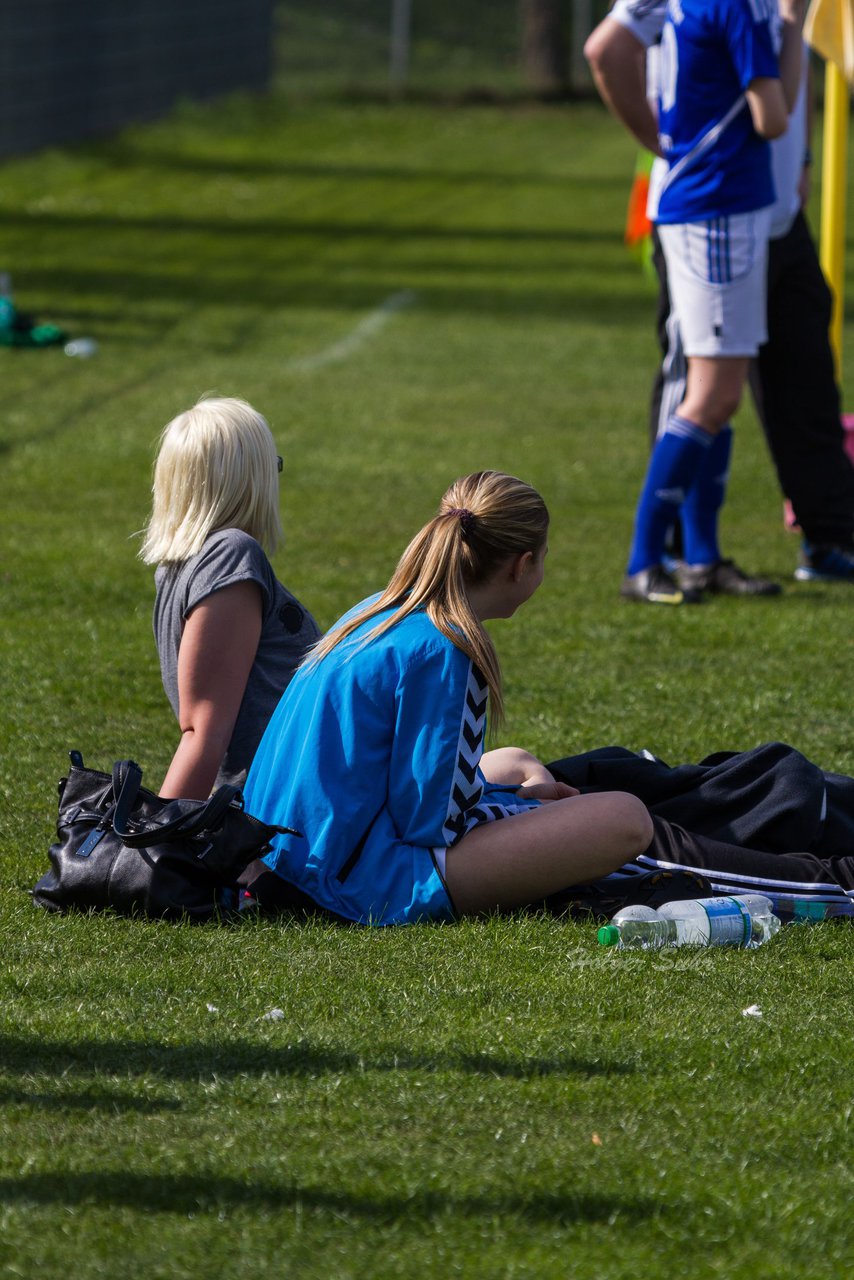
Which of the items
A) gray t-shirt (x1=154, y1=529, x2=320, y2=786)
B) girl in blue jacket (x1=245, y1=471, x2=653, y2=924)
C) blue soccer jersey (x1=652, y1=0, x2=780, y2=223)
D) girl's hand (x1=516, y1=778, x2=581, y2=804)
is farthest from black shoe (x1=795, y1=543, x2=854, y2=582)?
girl in blue jacket (x1=245, y1=471, x2=653, y2=924)

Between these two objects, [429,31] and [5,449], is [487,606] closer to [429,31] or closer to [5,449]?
[5,449]

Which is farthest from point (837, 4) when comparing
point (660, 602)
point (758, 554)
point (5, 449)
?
point (5, 449)

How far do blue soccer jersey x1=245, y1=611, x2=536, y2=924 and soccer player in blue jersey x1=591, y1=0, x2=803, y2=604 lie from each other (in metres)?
3.13

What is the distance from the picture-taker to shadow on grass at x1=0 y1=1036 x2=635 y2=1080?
3.24 metres

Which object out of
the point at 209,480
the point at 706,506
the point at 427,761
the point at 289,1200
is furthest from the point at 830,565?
the point at 289,1200

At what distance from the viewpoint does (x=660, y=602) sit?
707 cm

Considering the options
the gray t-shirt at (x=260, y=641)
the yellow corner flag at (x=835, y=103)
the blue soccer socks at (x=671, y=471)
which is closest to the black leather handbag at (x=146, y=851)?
the gray t-shirt at (x=260, y=641)

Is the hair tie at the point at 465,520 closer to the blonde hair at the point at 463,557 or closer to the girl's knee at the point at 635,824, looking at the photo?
the blonde hair at the point at 463,557

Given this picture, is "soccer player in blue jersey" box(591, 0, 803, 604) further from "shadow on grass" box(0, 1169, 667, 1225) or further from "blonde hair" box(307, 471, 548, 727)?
"shadow on grass" box(0, 1169, 667, 1225)

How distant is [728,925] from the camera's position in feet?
12.9

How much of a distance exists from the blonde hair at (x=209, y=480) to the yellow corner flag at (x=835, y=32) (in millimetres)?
5266

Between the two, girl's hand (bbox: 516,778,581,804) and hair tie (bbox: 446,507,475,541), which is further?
girl's hand (bbox: 516,778,581,804)

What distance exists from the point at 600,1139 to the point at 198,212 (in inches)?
755

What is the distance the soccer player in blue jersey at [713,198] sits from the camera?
21.9 ft
